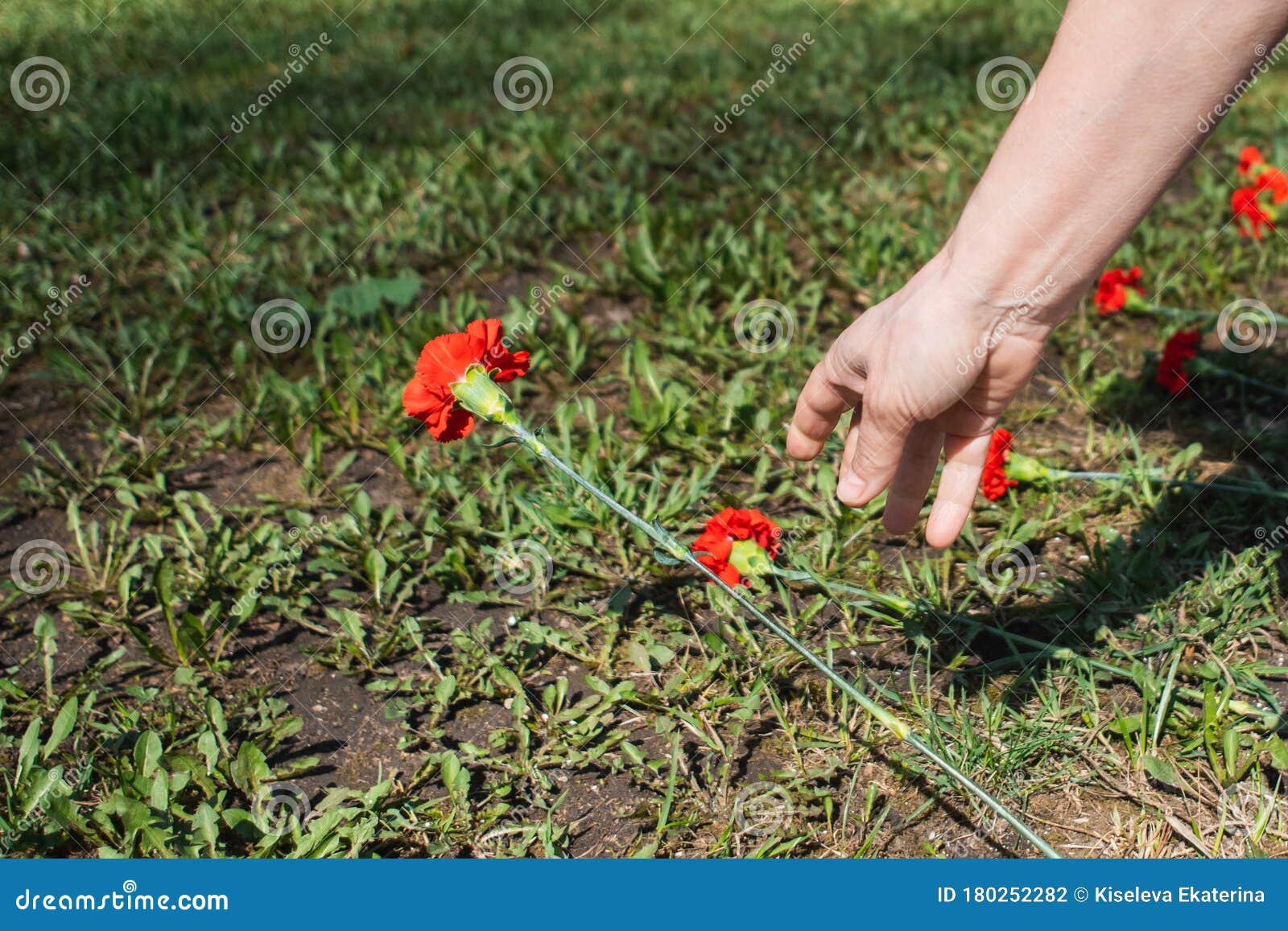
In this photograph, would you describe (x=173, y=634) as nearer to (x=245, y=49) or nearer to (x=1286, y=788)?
(x=1286, y=788)

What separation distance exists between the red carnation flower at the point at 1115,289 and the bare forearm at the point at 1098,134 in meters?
1.55

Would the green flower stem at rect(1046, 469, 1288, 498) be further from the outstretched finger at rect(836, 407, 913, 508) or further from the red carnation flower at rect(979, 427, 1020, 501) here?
the outstretched finger at rect(836, 407, 913, 508)

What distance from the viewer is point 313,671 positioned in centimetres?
211

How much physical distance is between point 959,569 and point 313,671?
1323 mm

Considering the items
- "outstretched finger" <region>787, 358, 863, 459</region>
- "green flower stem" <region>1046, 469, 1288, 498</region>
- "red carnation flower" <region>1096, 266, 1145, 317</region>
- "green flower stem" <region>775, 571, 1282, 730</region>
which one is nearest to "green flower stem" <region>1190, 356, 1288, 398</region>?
"red carnation flower" <region>1096, 266, 1145, 317</region>

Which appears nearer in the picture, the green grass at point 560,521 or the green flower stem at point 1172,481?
the green grass at point 560,521

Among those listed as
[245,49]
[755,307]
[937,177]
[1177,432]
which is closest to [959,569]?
[1177,432]

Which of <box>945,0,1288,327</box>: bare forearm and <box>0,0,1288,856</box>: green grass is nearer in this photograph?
<box>945,0,1288,327</box>: bare forearm

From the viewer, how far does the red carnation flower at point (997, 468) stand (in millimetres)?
2246

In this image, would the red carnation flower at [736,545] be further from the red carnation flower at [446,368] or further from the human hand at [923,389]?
the red carnation flower at [446,368]

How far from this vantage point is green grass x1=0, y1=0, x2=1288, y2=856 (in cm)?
181

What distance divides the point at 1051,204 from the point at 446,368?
86 centimetres

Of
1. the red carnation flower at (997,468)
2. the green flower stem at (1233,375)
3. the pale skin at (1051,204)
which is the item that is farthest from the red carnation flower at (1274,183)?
the pale skin at (1051,204)

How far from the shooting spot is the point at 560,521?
2295mm
